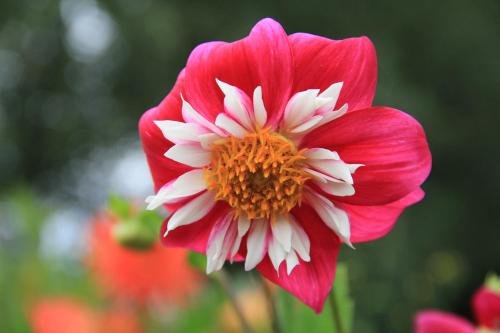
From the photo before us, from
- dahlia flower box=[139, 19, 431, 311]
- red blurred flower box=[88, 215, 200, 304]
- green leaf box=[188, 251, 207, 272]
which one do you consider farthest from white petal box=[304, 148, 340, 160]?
red blurred flower box=[88, 215, 200, 304]

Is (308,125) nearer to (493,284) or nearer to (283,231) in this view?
(283,231)

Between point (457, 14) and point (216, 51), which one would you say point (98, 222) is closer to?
point (216, 51)

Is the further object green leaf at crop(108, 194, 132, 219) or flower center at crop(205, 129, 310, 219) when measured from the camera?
green leaf at crop(108, 194, 132, 219)

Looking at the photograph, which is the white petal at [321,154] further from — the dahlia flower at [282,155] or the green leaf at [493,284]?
the green leaf at [493,284]

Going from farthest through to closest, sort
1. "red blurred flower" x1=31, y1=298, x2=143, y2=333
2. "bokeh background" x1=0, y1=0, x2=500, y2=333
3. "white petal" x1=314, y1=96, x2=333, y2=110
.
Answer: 1. "bokeh background" x1=0, y1=0, x2=500, y2=333
2. "red blurred flower" x1=31, y1=298, x2=143, y2=333
3. "white petal" x1=314, y1=96, x2=333, y2=110

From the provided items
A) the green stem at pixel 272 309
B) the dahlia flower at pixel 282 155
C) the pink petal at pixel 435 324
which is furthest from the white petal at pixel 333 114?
the pink petal at pixel 435 324

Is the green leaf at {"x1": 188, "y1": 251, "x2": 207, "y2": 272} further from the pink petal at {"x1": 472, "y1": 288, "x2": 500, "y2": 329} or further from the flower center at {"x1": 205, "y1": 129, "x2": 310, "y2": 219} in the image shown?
the pink petal at {"x1": 472, "y1": 288, "x2": 500, "y2": 329}
